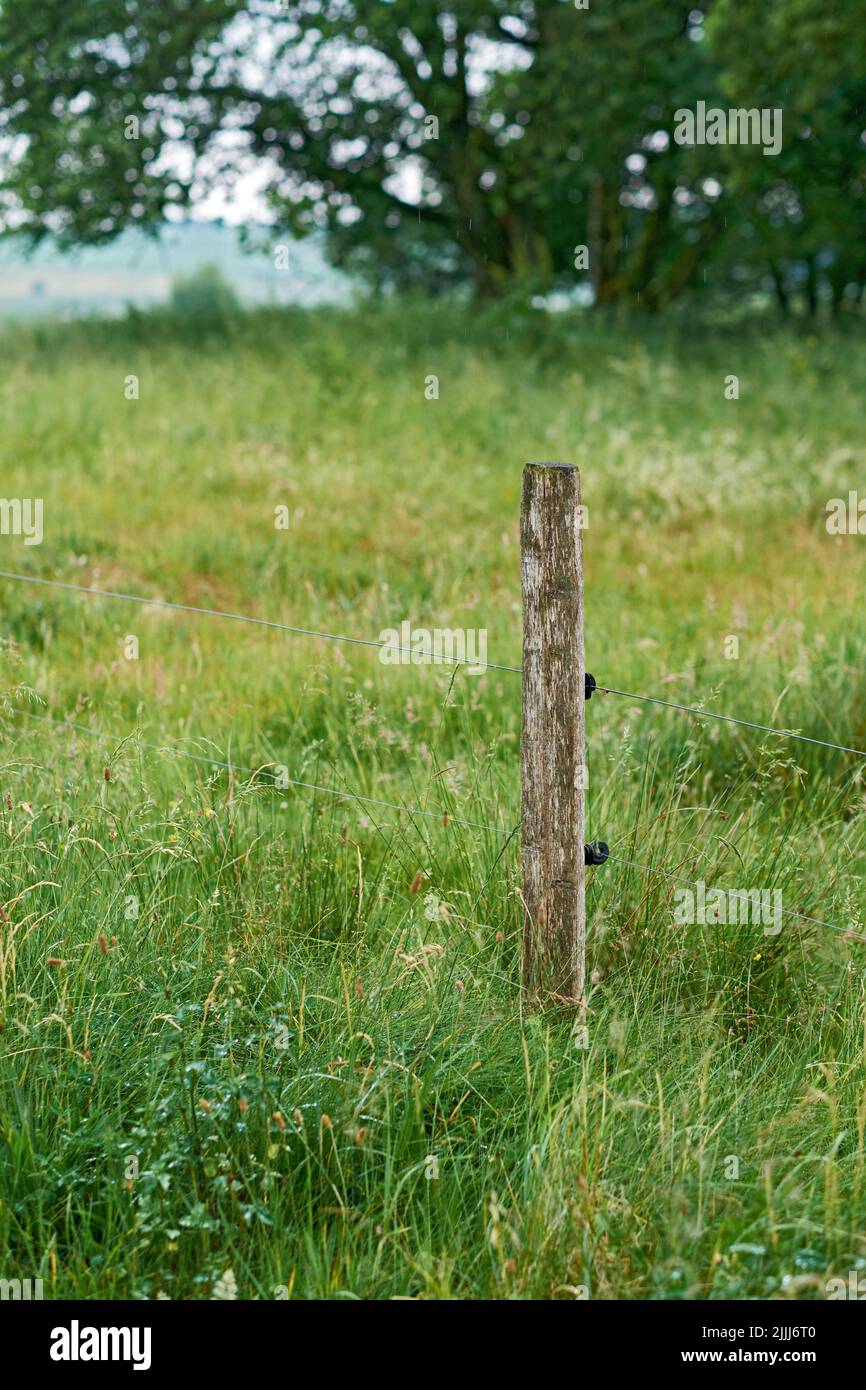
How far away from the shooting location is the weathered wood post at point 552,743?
3.58m

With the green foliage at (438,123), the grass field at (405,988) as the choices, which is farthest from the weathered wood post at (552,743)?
the green foliage at (438,123)

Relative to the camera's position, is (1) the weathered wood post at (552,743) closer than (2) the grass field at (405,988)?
No

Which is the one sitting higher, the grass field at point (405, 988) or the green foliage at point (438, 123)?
the green foliage at point (438, 123)

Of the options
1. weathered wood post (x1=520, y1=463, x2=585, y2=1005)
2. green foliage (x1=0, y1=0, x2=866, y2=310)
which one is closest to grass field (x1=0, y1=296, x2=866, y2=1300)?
weathered wood post (x1=520, y1=463, x2=585, y2=1005)

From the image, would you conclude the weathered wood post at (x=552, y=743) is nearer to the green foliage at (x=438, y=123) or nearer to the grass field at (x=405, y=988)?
the grass field at (x=405, y=988)

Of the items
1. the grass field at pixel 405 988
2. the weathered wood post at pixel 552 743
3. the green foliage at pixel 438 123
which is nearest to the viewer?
the grass field at pixel 405 988

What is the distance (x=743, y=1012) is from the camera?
391cm

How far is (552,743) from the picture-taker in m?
3.63

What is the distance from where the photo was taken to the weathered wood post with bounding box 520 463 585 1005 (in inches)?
141

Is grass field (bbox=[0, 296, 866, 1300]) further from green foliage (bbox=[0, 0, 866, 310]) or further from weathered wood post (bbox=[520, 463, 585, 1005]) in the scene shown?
green foliage (bbox=[0, 0, 866, 310])

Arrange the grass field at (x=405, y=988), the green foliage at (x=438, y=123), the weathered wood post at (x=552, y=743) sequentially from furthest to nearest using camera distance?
the green foliage at (x=438, y=123) → the weathered wood post at (x=552, y=743) → the grass field at (x=405, y=988)

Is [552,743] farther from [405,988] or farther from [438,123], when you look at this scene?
[438,123]

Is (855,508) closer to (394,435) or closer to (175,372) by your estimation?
(394,435)

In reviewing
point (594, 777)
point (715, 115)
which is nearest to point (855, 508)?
point (594, 777)
